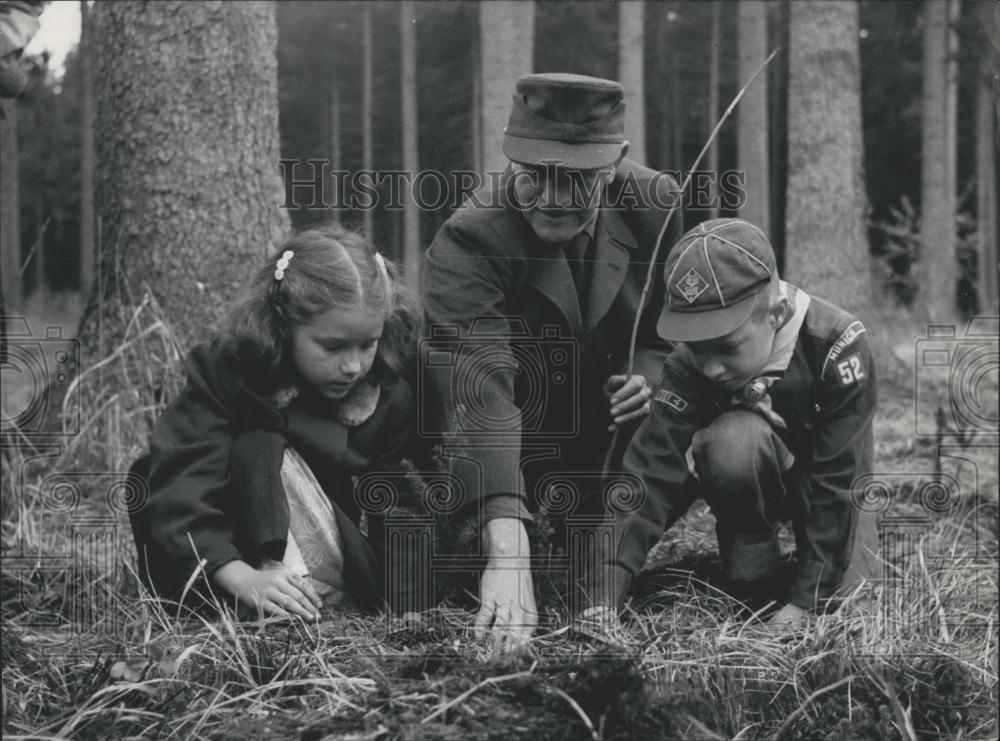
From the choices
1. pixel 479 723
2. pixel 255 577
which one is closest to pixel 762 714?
pixel 479 723

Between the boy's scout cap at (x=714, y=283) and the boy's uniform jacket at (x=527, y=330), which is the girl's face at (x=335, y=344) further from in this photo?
the boy's scout cap at (x=714, y=283)

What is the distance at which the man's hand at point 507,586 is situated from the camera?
2.41 meters

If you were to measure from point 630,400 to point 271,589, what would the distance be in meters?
1.06

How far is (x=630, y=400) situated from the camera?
2.98 metres

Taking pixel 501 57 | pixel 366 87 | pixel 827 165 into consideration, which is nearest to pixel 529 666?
pixel 501 57

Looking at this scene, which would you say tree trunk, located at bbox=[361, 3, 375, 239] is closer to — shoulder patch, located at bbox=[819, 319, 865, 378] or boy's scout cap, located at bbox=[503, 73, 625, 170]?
boy's scout cap, located at bbox=[503, 73, 625, 170]

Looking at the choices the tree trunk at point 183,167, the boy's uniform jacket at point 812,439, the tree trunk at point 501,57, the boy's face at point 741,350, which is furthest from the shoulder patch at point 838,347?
the tree trunk at point 501,57

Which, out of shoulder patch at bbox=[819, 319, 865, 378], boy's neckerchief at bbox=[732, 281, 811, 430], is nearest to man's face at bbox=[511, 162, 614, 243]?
boy's neckerchief at bbox=[732, 281, 811, 430]

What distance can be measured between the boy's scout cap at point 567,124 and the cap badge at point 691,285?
0.40 meters

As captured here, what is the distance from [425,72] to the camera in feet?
73.0

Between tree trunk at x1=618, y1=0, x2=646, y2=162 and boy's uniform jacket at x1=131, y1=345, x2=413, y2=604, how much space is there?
7.63 metres

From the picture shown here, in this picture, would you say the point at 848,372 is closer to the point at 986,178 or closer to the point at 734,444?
the point at 734,444

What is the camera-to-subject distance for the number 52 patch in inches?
109

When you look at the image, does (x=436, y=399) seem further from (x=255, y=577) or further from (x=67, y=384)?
(x=67, y=384)
